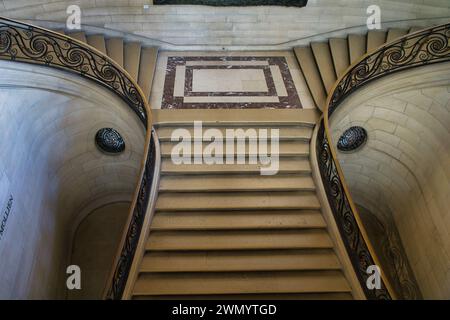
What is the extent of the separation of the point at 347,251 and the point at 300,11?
483 centimetres

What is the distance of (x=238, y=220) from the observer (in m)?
4.77

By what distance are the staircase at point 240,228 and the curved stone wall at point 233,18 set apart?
1.79 meters

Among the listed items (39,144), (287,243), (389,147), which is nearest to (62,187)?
(39,144)

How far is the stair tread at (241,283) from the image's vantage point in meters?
4.07

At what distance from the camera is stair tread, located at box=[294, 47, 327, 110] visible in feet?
20.4

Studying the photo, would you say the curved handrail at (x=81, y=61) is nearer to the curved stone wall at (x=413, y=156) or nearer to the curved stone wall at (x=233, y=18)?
the curved stone wall at (x=233, y=18)

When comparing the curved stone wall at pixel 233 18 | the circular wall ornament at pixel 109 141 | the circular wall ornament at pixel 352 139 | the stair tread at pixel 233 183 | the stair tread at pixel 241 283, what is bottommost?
the stair tread at pixel 241 283

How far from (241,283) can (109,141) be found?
3951 millimetres

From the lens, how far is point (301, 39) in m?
7.47

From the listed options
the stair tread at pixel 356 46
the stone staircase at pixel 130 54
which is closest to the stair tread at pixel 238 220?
the stone staircase at pixel 130 54

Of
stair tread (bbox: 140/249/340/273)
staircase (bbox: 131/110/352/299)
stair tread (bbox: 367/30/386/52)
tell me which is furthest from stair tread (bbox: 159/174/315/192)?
stair tread (bbox: 367/30/386/52)

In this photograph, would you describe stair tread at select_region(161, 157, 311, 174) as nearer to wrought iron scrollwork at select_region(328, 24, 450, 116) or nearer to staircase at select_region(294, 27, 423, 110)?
wrought iron scrollwork at select_region(328, 24, 450, 116)

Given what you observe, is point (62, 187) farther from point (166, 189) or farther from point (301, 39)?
point (301, 39)

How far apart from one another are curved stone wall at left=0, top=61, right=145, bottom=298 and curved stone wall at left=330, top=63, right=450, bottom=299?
3742mm
